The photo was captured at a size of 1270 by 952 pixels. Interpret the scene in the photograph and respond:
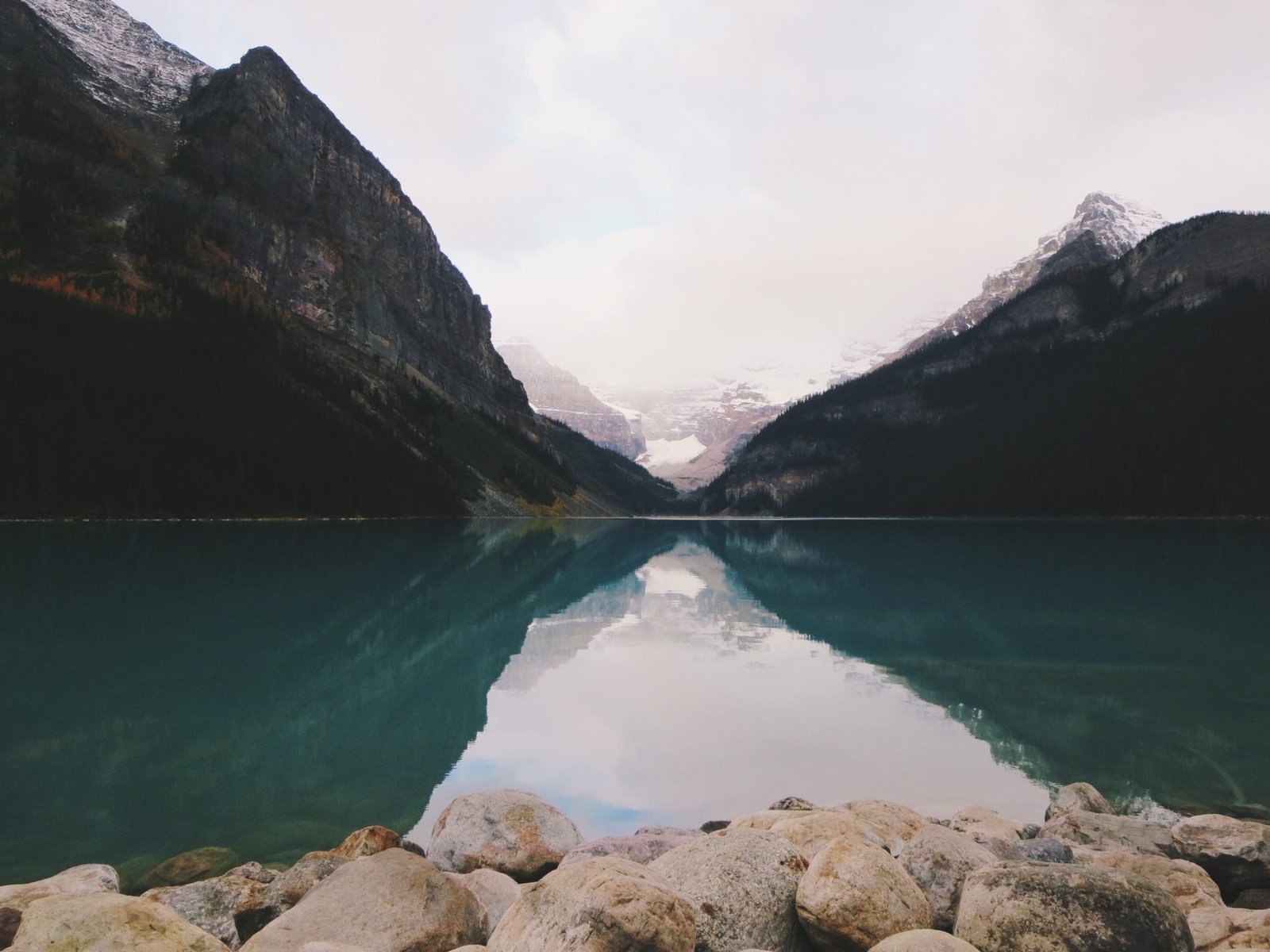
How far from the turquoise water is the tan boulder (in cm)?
568

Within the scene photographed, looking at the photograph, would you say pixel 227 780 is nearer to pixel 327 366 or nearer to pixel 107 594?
pixel 107 594

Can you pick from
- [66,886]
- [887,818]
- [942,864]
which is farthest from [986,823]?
[66,886]

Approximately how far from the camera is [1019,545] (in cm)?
8119

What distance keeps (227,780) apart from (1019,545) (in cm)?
8394

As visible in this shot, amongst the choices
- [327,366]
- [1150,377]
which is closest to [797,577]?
[327,366]

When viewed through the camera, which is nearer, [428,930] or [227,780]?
[428,930]

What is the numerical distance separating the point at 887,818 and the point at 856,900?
4.61 m

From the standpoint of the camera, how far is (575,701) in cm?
2016

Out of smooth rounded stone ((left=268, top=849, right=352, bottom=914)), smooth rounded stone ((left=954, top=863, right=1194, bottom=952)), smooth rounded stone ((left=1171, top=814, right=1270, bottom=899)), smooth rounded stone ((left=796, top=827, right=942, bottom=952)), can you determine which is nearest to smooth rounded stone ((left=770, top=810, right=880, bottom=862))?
smooth rounded stone ((left=796, top=827, right=942, bottom=952))

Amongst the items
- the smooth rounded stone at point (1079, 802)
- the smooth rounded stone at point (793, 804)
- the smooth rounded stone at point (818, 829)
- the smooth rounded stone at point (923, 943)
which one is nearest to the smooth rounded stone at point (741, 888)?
the smooth rounded stone at point (923, 943)

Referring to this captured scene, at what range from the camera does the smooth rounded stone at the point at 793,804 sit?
1217 centimetres

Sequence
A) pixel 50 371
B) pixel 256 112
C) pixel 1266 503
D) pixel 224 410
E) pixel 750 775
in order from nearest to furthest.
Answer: pixel 750 775, pixel 50 371, pixel 224 410, pixel 1266 503, pixel 256 112

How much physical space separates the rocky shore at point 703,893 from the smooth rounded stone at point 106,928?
0.01 m

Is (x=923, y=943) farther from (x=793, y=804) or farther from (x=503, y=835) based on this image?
(x=793, y=804)
